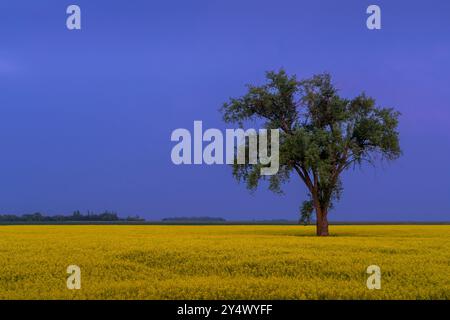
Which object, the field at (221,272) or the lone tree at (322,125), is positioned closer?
the field at (221,272)

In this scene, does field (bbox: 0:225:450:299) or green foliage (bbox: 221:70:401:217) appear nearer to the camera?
field (bbox: 0:225:450:299)

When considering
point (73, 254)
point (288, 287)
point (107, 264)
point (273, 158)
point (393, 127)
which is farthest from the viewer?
point (393, 127)

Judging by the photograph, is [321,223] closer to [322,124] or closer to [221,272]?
[322,124]

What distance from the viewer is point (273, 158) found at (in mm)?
42250

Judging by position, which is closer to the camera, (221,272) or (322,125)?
(221,272)

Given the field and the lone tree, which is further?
the lone tree

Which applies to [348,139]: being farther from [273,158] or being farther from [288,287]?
[288,287]

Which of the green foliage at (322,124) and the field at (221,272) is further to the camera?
the green foliage at (322,124)

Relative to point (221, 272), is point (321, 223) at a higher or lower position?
higher

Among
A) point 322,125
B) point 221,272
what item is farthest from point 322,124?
point 221,272

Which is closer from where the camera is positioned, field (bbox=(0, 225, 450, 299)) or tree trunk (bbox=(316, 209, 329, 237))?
field (bbox=(0, 225, 450, 299))
